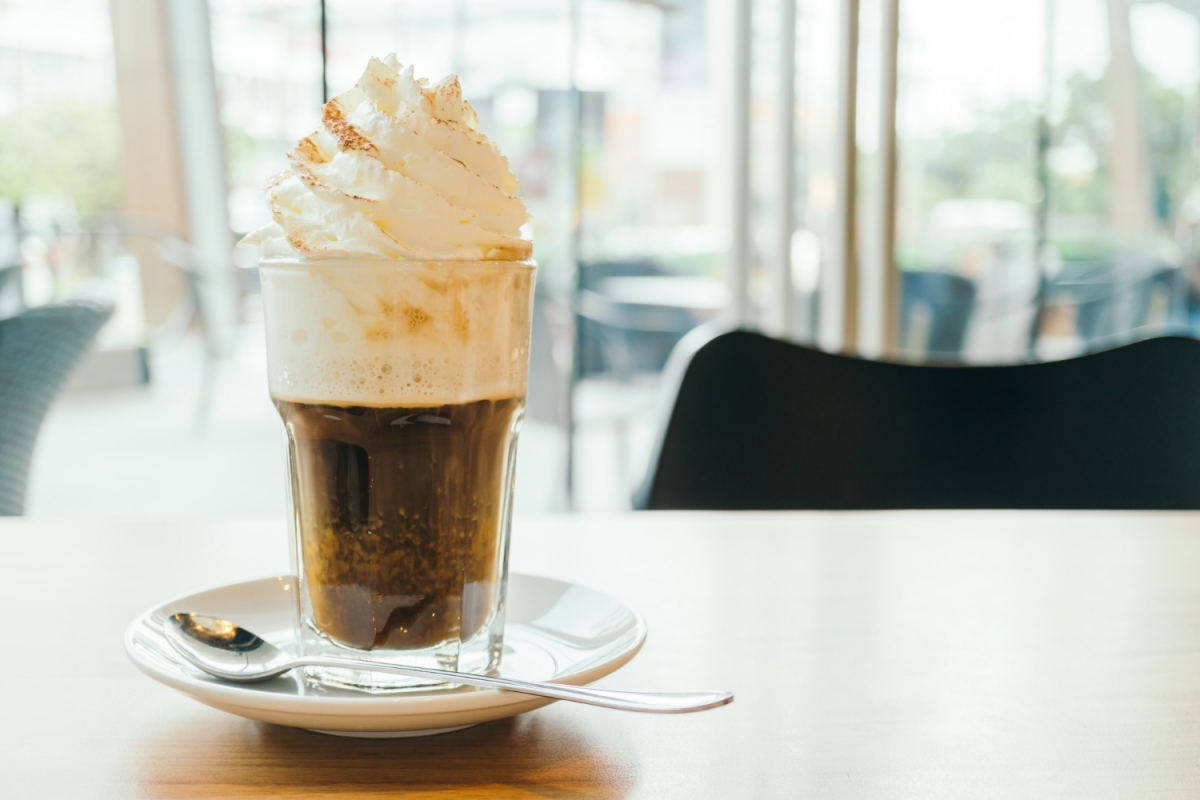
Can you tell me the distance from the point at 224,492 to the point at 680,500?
2.43 meters

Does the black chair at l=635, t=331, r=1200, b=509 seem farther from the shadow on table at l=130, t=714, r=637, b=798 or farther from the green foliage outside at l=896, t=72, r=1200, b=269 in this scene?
the green foliage outside at l=896, t=72, r=1200, b=269

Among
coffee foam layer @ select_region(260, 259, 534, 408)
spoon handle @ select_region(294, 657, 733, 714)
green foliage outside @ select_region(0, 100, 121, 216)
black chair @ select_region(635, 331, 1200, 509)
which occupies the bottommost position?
black chair @ select_region(635, 331, 1200, 509)

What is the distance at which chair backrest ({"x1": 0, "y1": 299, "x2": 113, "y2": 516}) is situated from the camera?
1455mm

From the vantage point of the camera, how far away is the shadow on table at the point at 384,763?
1.43ft

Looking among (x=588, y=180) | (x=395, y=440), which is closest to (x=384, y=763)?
(x=395, y=440)

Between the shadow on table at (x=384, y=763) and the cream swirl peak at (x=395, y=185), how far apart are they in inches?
8.5

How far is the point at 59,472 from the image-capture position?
132 inches

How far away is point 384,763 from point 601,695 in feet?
0.31

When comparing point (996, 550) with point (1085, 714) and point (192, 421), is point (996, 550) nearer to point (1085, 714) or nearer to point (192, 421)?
point (1085, 714)

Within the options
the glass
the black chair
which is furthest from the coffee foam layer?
the black chair

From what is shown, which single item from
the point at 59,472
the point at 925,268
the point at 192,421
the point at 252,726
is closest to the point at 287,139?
the point at 192,421

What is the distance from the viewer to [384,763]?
1.51 feet

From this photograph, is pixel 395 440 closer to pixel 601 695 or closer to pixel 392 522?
pixel 392 522

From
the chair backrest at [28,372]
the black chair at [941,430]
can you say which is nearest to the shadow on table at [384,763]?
the black chair at [941,430]
